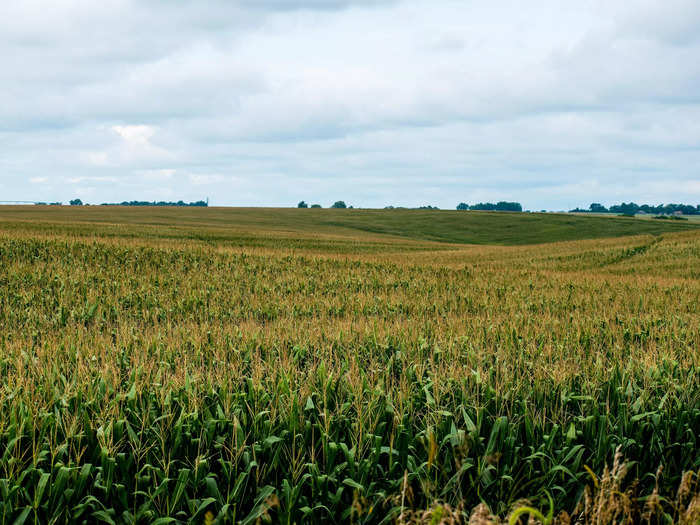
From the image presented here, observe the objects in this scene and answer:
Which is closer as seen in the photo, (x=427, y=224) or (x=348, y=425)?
(x=348, y=425)

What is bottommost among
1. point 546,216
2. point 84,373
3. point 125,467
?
point 125,467

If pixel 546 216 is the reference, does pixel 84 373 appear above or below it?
below

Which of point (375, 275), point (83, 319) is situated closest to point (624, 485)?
point (83, 319)

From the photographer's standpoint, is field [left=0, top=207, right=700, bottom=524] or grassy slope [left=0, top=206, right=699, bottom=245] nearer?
field [left=0, top=207, right=700, bottom=524]

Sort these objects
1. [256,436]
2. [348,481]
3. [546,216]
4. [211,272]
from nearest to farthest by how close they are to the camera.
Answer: [348,481] → [256,436] → [211,272] → [546,216]

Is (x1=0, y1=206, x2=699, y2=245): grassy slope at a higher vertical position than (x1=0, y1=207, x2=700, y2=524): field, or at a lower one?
higher

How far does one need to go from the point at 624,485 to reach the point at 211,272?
16.9m

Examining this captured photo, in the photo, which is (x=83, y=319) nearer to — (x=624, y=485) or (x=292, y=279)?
(x=292, y=279)

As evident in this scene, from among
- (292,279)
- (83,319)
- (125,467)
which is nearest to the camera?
(125,467)

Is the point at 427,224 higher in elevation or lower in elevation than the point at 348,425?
higher

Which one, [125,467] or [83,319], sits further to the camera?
[83,319]

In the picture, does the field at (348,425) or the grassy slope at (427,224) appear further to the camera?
the grassy slope at (427,224)

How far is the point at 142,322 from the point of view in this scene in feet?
34.8

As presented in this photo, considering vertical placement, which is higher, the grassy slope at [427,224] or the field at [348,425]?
the grassy slope at [427,224]
